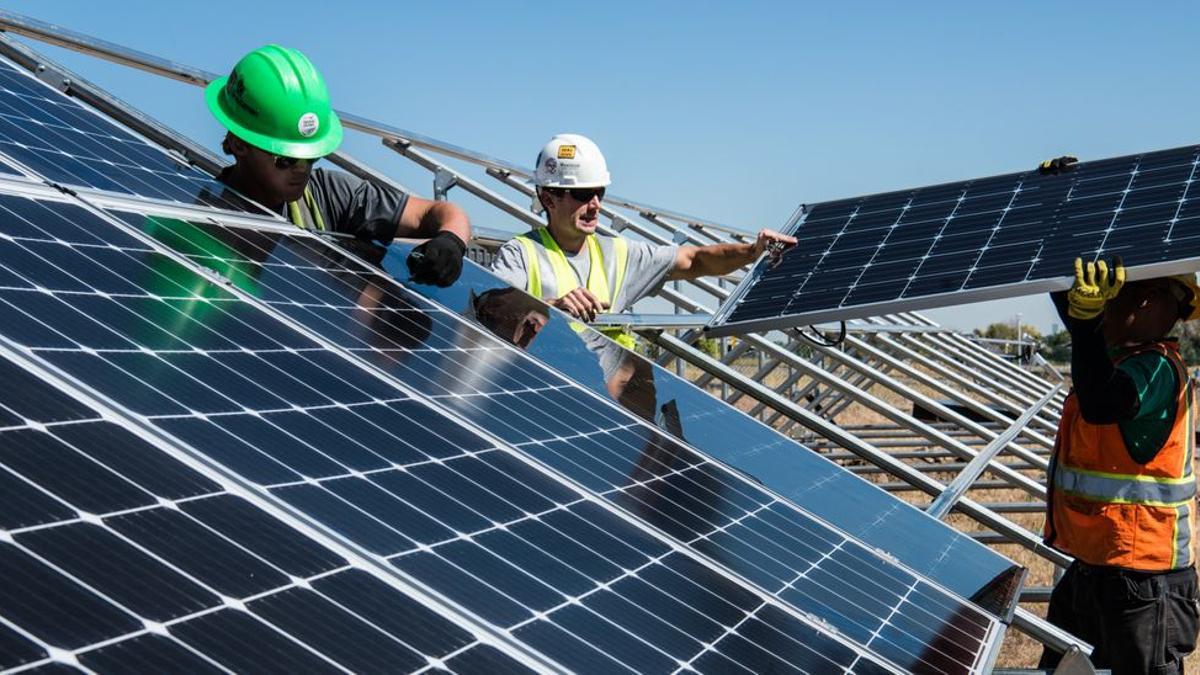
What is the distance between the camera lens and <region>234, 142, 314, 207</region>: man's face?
16.7ft

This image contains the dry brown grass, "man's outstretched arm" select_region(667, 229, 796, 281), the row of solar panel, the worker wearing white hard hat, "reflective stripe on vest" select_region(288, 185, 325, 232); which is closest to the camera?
the row of solar panel

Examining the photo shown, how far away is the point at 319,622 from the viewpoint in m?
2.12

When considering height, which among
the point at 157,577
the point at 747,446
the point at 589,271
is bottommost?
the point at 157,577

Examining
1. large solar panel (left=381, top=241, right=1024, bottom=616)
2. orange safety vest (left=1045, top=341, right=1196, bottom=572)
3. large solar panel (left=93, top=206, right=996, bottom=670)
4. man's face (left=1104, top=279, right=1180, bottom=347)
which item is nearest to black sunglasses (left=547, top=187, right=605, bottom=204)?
large solar panel (left=381, top=241, right=1024, bottom=616)

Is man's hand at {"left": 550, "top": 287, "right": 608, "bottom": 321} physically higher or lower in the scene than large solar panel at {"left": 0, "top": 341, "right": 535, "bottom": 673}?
higher

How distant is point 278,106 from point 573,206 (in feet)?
4.61

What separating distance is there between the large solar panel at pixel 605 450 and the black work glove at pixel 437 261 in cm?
32

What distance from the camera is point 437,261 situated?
5031 mm

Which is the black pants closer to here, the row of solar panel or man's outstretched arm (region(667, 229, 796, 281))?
the row of solar panel

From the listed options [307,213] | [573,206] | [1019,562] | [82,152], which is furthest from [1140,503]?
[1019,562]

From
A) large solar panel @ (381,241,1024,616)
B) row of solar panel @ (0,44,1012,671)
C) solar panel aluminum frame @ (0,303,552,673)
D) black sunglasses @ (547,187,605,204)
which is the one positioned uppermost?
black sunglasses @ (547,187,605,204)

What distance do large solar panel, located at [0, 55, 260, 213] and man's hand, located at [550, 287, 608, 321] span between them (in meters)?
1.40

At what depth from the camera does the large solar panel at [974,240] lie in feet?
17.5

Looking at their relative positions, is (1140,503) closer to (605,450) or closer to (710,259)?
(710,259)
